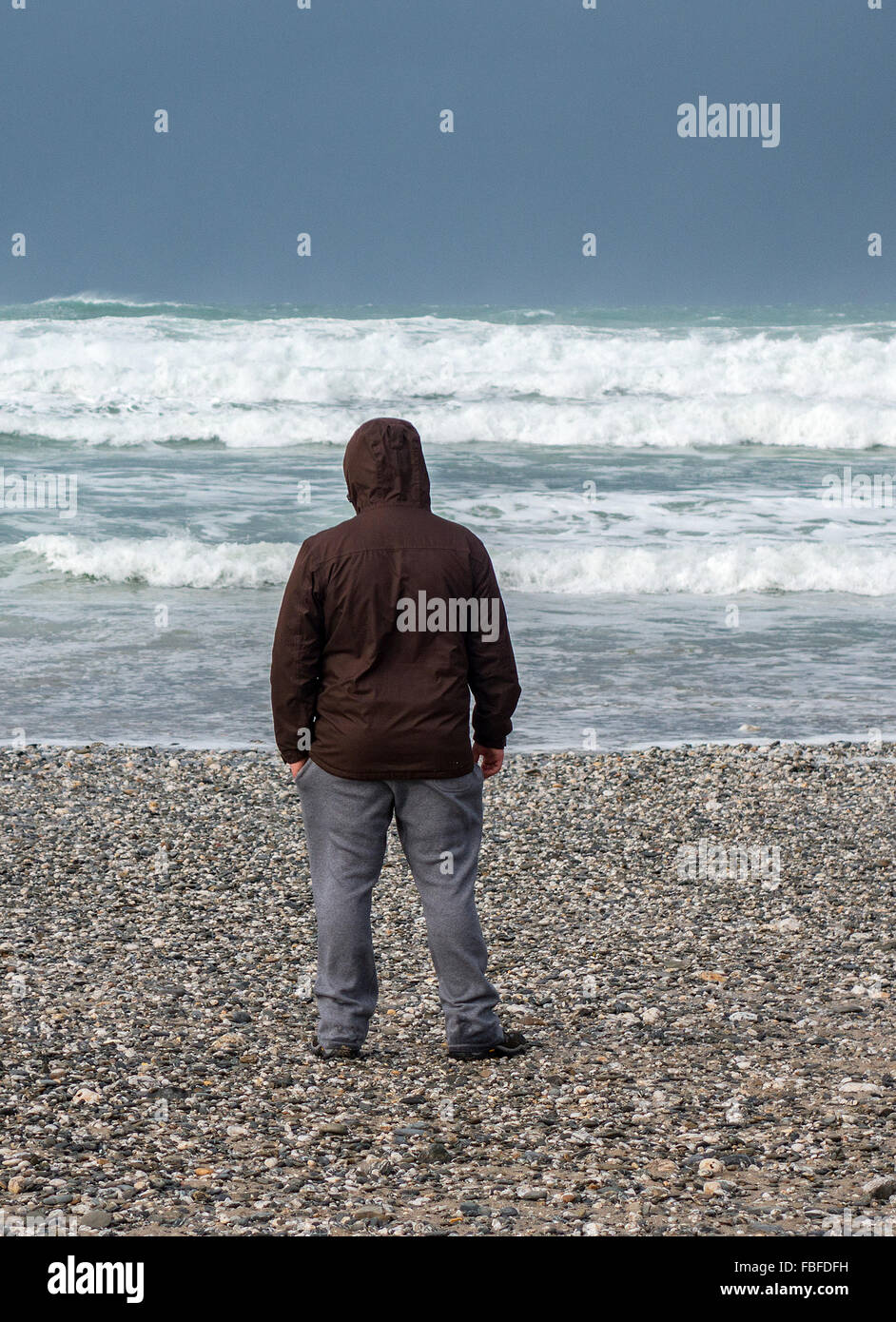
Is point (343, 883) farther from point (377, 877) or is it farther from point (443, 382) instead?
point (443, 382)

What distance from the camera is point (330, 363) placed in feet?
83.5

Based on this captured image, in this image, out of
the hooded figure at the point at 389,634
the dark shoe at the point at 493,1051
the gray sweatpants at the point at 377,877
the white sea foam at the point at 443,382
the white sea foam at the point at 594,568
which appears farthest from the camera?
the white sea foam at the point at 443,382

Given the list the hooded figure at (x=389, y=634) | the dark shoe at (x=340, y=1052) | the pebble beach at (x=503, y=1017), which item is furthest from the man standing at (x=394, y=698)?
the pebble beach at (x=503, y=1017)

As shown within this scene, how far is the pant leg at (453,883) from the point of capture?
11.8 ft

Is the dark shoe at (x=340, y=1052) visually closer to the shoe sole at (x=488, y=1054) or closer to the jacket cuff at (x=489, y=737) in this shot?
the shoe sole at (x=488, y=1054)

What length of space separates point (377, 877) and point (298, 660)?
2.07 ft

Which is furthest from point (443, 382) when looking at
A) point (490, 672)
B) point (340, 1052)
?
point (340, 1052)

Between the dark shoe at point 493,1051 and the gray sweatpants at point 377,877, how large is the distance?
0.03 meters

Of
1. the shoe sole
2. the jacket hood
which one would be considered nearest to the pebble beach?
the shoe sole

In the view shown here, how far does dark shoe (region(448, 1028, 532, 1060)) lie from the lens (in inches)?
148

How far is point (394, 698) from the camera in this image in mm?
3523
